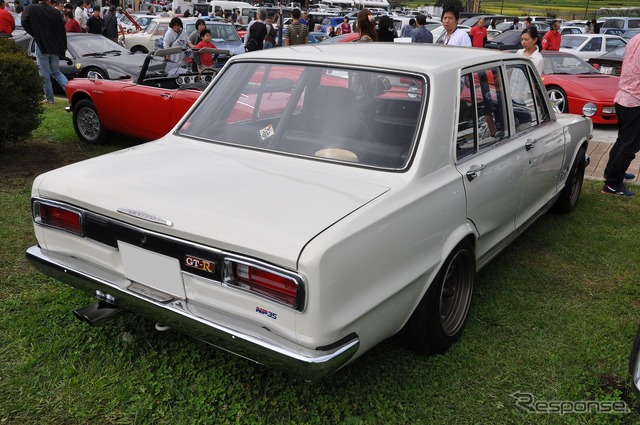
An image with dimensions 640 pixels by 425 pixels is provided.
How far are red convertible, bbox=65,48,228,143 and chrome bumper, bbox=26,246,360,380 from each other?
375cm

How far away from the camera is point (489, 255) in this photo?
12.0 ft

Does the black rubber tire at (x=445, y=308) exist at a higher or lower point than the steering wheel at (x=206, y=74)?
lower

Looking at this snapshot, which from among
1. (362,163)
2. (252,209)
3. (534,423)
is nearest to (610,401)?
(534,423)

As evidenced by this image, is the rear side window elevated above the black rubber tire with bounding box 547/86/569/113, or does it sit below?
above

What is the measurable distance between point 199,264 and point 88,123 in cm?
561

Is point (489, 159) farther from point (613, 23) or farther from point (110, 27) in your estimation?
point (613, 23)

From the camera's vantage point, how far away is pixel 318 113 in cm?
321

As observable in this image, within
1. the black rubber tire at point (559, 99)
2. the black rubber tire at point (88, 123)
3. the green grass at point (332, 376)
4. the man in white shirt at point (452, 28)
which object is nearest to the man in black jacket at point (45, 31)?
the black rubber tire at point (88, 123)

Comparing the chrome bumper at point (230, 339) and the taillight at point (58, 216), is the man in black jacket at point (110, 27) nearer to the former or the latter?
the taillight at point (58, 216)

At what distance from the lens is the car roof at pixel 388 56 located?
3.26m

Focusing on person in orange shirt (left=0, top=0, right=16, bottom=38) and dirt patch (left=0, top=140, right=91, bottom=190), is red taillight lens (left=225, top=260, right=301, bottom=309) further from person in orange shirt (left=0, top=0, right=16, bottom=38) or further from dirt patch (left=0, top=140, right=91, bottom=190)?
person in orange shirt (left=0, top=0, right=16, bottom=38)

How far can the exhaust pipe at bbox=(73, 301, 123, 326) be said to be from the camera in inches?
115

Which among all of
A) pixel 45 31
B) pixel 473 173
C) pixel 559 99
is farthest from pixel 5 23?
pixel 473 173

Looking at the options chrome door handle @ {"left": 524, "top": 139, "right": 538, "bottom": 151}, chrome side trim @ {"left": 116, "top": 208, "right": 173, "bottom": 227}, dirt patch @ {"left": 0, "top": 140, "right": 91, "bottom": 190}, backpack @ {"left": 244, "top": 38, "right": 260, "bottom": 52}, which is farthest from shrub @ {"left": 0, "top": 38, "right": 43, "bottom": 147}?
backpack @ {"left": 244, "top": 38, "right": 260, "bottom": 52}
